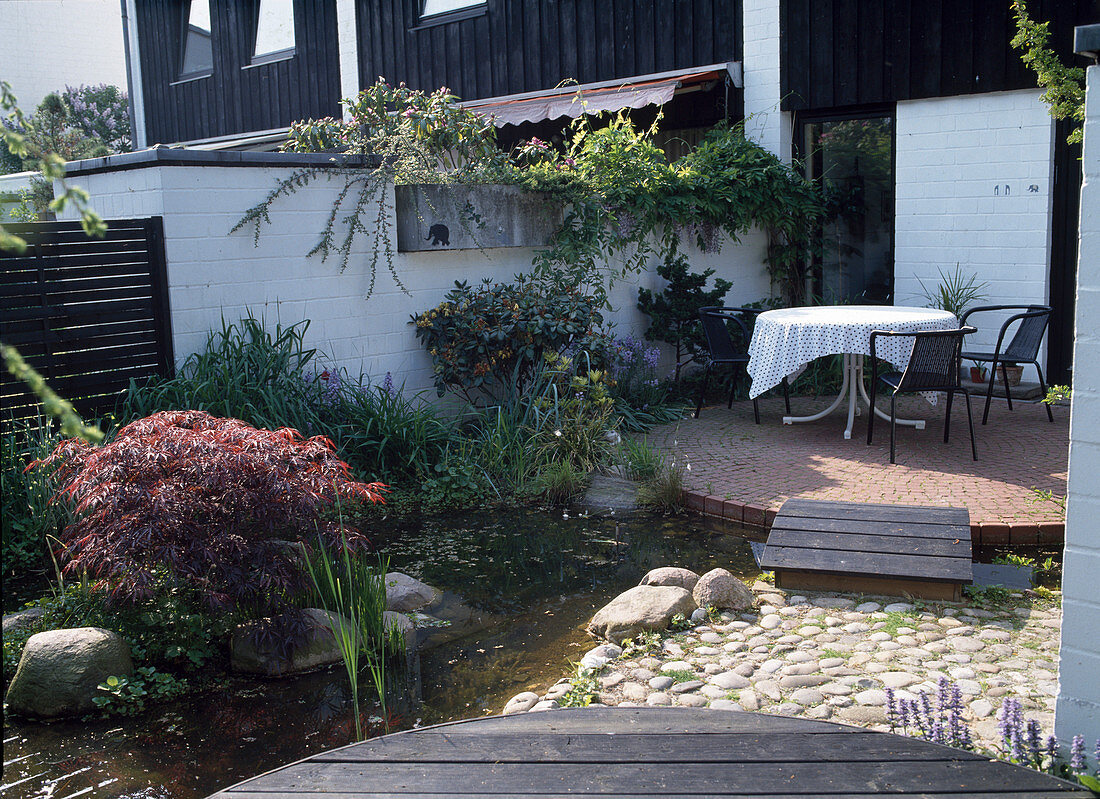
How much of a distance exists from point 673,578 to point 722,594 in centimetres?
30

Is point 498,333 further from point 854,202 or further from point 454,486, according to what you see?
point 854,202

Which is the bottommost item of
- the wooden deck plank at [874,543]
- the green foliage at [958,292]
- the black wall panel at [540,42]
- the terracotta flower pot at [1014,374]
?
the wooden deck plank at [874,543]

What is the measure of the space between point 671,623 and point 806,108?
23.2 ft

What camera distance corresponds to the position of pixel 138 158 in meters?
5.92

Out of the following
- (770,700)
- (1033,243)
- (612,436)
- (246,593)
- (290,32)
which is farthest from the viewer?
(290,32)

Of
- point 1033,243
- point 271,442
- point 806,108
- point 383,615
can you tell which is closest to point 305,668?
point 383,615

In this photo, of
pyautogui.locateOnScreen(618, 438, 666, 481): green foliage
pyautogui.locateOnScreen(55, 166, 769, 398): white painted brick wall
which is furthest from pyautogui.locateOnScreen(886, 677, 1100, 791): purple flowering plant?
pyautogui.locateOnScreen(55, 166, 769, 398): white painted brick wall

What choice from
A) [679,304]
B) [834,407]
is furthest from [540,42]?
[834,407]

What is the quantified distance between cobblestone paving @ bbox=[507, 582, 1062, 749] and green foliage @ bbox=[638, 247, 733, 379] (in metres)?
4.59

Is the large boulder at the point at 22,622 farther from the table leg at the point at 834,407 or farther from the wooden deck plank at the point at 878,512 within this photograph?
the table leg at the point at 834,407

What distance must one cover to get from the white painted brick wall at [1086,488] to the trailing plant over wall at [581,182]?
528 centimetres

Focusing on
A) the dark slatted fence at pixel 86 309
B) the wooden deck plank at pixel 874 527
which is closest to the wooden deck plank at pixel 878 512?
the wooden deck plank at pixel 874 527

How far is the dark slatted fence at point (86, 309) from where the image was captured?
17.7ft

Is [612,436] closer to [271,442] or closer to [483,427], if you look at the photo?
[483,427]
